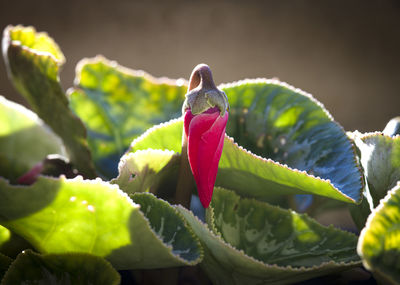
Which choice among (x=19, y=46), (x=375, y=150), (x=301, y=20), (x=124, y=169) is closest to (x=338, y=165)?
(x=375, y=150)

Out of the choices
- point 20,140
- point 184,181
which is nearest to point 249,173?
point 184,181

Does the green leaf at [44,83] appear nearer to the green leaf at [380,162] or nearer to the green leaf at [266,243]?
the green leaf at [266,243]

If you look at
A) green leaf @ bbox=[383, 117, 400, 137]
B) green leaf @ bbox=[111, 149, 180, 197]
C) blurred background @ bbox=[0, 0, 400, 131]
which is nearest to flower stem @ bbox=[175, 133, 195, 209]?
green leaf @ bbox=[111, 149, 180, 197]

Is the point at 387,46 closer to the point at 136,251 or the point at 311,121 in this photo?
the point at 311,121

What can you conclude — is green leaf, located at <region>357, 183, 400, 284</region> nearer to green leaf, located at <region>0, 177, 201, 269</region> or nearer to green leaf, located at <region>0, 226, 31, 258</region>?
green leaf, located at <region>0, 177, 201, 269</region>

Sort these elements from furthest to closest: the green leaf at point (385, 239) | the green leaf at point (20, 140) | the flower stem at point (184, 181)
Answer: the green leaf at point (20, 140) < the flower stem at point (184, 181) < the green leaf at point (385, 239)

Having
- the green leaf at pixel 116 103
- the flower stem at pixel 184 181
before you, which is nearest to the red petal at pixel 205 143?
the flower stem at pixel 184 181
